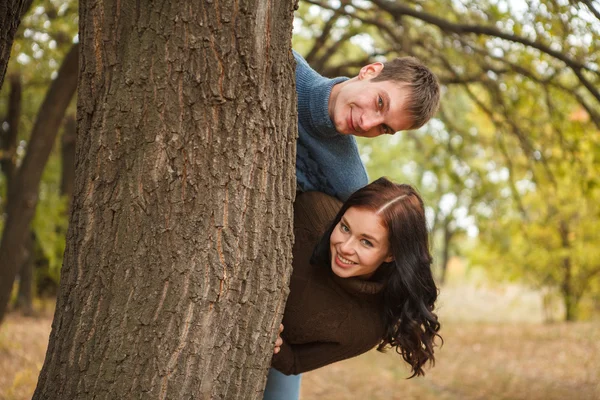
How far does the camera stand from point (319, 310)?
271 cm

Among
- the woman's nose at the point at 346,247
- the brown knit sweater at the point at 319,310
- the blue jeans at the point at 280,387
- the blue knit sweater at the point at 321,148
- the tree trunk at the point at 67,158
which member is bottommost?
the blue jeans at the point at 280,387

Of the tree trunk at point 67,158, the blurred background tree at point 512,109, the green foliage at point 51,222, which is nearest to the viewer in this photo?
the blurred background tree at point 512,109

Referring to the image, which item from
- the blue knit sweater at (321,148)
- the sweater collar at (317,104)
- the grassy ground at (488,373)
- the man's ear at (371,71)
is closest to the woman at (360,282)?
the blue knit sweater at (321,148)

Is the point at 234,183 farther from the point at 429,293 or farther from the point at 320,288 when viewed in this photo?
the point at 429,293

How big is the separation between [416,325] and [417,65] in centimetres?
114

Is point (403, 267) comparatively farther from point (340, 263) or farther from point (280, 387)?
point (280, 387)

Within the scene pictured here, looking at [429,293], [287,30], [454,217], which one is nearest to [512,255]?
[454,217]

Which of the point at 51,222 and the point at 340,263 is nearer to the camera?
the point at 340,263

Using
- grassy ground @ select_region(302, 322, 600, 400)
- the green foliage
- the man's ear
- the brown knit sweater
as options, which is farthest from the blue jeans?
the green foliage

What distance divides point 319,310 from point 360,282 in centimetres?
22

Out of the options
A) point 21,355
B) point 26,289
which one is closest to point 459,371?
point 21,355

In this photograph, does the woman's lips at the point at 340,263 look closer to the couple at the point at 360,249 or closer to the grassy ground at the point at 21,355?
the couple at the point at 360,249

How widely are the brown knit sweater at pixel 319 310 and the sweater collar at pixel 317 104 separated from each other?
1.06 ft

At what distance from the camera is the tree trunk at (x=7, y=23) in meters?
2.24
